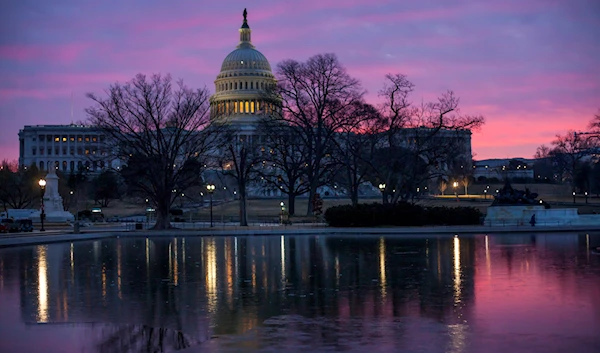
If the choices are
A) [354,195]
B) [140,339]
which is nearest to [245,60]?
[354,195]

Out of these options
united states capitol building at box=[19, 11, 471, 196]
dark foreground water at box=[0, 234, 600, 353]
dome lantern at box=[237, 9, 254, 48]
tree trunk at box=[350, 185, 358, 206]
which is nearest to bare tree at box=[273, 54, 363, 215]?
tree trunk at box=[350, 185, 358, 206]

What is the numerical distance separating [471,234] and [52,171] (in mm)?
45080

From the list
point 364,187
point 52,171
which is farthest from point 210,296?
point 364,187

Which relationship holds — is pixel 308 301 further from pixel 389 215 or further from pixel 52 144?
pixel 52 144

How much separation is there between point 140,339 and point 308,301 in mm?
4924

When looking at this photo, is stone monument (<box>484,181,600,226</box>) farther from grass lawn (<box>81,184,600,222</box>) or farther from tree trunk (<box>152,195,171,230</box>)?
tree trunk (<box>152,195,171,230</box>)

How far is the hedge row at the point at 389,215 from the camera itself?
53.5m

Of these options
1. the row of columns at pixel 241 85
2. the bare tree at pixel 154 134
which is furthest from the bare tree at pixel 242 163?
the row of columns at pixel 241 85

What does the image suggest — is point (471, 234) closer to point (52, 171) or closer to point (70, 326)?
point (70, 326)

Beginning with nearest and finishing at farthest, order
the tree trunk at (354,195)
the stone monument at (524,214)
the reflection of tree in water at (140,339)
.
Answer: the reflection of tree in water at (140,339)
the stone monument at (524,214)
the tree trunk at (354,195)

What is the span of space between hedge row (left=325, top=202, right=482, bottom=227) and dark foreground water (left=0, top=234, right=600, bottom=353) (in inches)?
813

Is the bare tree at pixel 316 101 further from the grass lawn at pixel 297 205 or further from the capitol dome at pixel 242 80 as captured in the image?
the capitol dome at pixel 242 80

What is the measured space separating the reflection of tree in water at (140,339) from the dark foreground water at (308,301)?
26mm

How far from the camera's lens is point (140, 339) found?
561 inches
